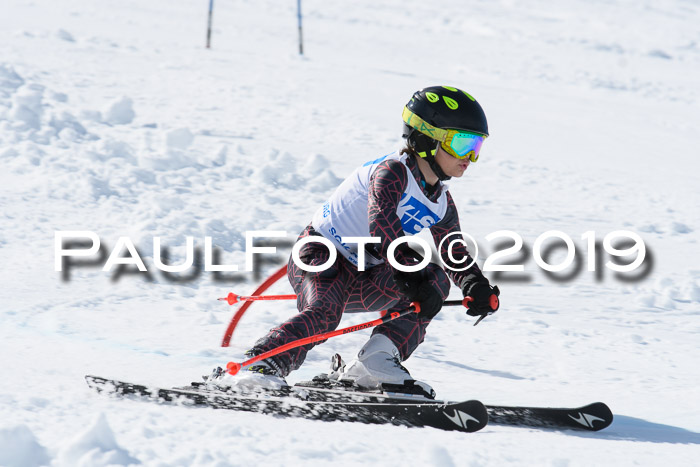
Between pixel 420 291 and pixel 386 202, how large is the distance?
40 cm

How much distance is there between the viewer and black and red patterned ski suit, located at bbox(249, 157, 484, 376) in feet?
10.6

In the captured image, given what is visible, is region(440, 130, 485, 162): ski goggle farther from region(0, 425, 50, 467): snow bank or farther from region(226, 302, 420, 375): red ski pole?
region(0, 425, 50, 467): snow bank

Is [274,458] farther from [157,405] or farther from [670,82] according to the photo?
[670,82]

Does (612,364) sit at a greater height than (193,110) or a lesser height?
lesser

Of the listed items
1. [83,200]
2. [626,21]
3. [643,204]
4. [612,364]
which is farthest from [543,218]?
[626,21]

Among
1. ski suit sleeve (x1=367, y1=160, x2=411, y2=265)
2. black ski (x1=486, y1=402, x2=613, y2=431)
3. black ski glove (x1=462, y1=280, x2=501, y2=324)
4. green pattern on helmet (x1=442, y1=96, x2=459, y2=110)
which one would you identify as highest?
green pattern on helmet (x1=442, y1=96, x2=459, y2=110)

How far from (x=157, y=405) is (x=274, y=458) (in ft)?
2.36

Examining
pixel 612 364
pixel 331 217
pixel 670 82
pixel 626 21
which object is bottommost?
pixel 612 364

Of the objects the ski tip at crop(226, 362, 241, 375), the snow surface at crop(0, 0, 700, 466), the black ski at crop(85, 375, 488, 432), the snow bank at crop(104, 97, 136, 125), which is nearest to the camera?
the snow surface at crop(0, 0, 700, 466)

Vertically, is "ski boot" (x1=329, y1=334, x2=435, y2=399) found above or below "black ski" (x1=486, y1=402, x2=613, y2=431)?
above

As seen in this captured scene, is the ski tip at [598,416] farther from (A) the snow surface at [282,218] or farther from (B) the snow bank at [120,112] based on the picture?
(B) the snow bank at [120,112]

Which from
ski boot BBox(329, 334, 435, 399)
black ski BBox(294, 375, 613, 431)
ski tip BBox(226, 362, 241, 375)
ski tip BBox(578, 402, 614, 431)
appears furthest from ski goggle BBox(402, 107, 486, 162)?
ski tip BBox(226, 362, 241, 375)

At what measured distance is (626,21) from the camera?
99.4 ft

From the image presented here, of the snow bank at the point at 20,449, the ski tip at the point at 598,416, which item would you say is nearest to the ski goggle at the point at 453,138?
the ski tip at the point at 598,416
